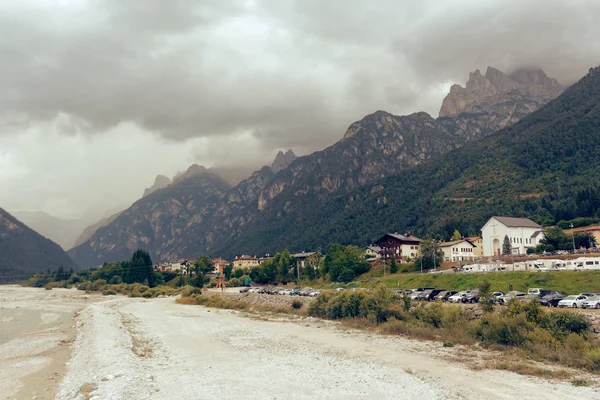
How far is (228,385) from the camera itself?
75.9 feet

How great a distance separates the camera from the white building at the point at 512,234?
363 ft

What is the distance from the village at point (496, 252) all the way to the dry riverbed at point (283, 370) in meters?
45.3

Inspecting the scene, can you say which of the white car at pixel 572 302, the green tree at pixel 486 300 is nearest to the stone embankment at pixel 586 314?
the green tree at pixel 486 300

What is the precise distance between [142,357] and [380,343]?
793 inches

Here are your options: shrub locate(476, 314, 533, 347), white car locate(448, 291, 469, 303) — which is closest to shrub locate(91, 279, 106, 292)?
white car locate(448, 291, 469, 303)

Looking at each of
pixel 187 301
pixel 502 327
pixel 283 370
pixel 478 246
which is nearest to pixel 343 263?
pixel 187 301

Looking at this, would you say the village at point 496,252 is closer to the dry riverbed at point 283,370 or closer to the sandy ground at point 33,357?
the dry riverbed at point 283,370

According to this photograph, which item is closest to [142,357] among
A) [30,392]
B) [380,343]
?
[30,392]

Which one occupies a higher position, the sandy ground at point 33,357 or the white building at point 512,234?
the white building at point 512,234

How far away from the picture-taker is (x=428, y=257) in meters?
95.3

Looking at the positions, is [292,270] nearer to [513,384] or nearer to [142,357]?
[142,357]

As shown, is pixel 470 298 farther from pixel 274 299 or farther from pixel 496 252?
pixel 496 252

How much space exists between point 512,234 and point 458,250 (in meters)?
14.7

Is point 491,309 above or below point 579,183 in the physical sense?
below
